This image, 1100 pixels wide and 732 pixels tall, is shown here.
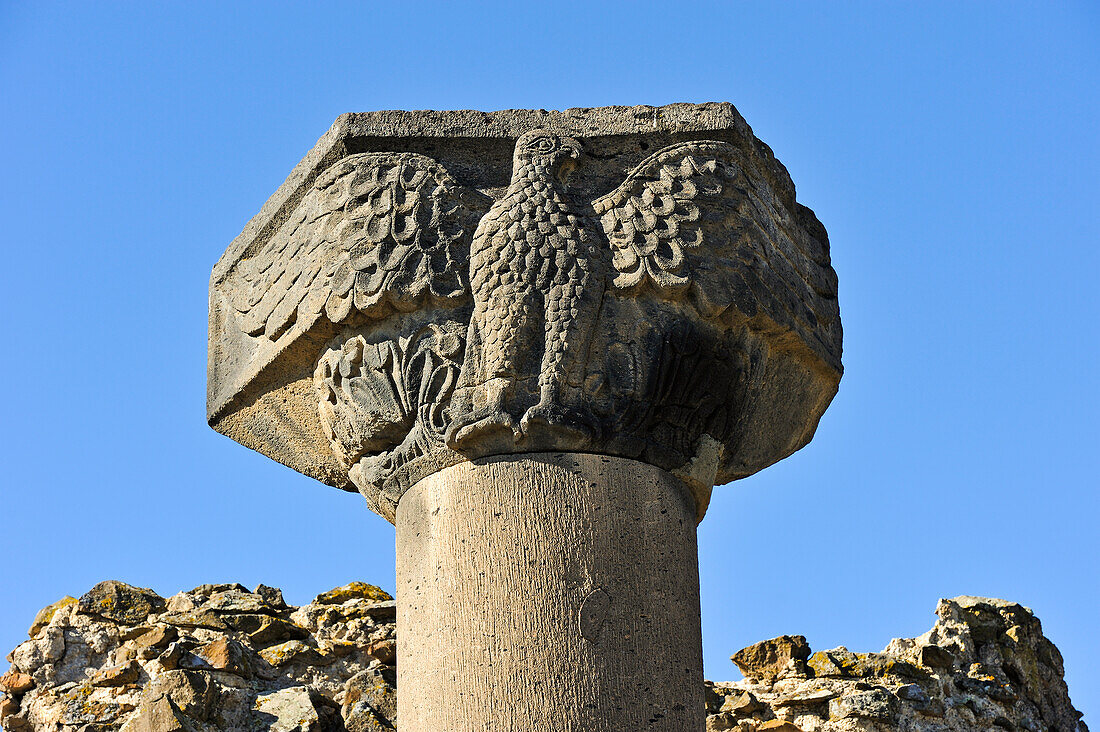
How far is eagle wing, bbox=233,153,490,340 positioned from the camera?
4254mm

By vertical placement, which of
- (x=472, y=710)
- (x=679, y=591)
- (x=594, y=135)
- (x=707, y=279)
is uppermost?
(x=594, y=135)

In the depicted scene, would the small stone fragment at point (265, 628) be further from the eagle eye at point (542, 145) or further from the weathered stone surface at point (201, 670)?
the eagle eye at point (542, 145)

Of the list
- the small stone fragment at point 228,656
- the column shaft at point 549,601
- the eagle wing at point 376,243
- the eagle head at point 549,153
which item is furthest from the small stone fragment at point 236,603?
the eagle head at point 549,153

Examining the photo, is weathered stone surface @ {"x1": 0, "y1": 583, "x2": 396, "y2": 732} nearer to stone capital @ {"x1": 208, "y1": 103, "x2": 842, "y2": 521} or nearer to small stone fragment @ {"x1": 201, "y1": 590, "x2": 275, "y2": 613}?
small stone fragment @ {"x1": 201, "y1": 590, "x2": 275, "y2": 613}

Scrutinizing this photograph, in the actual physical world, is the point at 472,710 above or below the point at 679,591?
below

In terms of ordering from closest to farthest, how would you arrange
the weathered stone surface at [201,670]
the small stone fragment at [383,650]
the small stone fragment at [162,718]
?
the small stone fragment at [162,718], the weathered stone surface at [201,670], the small stone fragment at [383,650]

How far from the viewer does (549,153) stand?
4461mm

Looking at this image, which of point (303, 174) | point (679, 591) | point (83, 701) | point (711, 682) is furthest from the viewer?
point (711, 682)

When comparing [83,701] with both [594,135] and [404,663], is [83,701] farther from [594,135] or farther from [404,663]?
[594,135]

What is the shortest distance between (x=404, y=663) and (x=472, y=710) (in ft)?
1.21

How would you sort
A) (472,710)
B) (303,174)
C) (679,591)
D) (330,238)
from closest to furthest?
1. (472,710)
2. (679,591)
3. (330,238)
4. (303,174)

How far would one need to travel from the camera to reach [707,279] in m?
4.28

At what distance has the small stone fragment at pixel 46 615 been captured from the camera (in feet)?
19.1

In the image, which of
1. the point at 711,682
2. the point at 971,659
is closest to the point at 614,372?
the point at 711,682
